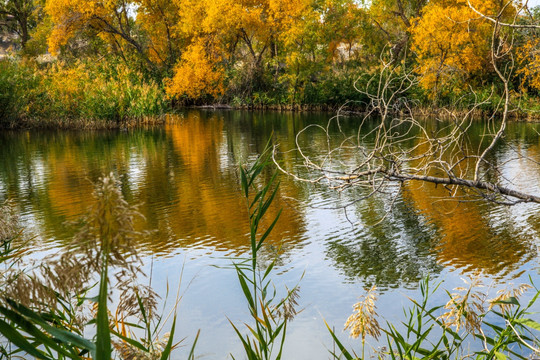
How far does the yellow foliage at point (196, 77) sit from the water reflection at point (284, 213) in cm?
1607

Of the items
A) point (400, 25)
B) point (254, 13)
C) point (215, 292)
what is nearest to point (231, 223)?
point (215, 292)

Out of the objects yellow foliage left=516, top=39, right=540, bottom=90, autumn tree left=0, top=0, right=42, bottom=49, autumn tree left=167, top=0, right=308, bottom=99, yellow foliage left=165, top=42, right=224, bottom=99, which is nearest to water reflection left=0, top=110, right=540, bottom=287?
yellow foliage left=516, top=39, right=540, bottom=90

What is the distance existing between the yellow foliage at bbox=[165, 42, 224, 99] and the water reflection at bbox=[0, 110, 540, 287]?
16.1 m

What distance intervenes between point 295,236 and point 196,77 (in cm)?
2612

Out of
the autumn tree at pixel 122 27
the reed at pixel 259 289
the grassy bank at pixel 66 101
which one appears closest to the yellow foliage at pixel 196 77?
the autumn tree at pixel 122 27

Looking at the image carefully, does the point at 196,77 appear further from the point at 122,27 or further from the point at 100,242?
the point at 100,242

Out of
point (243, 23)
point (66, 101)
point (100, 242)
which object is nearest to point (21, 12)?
point (243, 23)

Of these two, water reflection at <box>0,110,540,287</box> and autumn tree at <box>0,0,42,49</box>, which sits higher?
autumn tree at <box>0,0,42,49</box>

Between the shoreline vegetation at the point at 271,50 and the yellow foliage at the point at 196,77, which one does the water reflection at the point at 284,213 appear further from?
the yellow foliage at the point at 196,77

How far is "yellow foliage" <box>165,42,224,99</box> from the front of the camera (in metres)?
32.5

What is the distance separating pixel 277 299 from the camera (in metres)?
5.49

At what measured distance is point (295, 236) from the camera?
7.67 meters

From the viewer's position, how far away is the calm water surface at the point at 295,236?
538cm

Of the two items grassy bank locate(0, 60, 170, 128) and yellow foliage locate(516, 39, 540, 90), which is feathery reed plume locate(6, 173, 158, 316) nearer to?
yellow foliage locate(516, 39, 540, 90)
